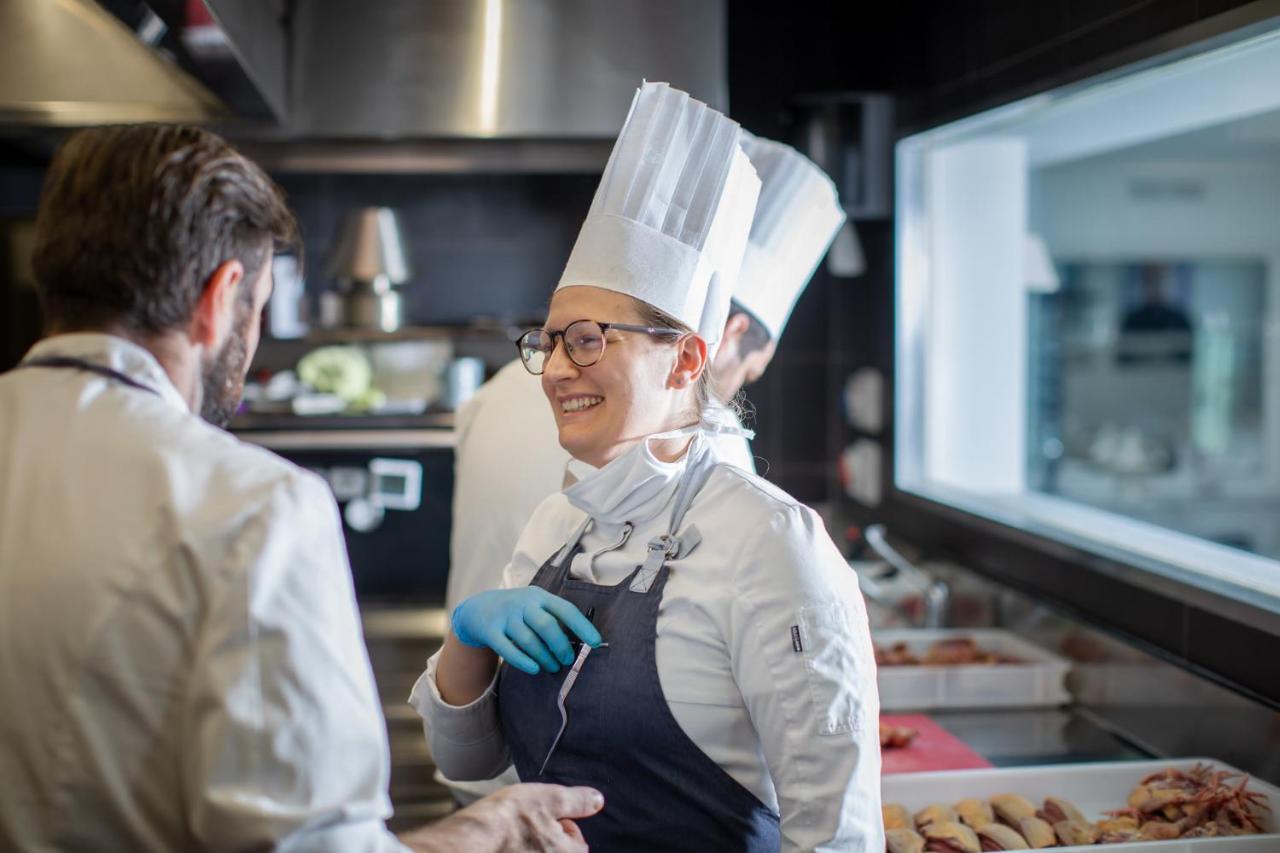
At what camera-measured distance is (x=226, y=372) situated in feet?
3.42

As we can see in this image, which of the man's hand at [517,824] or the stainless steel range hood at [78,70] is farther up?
the stainless steel range hood at [78,70]

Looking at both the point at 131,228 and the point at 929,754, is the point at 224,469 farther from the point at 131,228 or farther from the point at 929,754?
the point at 929,754

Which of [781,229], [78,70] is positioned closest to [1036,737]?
[781,229]

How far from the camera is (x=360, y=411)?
3689 mm

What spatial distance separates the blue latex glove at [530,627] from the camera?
4.26ft

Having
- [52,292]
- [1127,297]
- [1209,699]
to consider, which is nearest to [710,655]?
[52,292]

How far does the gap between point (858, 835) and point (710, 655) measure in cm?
23

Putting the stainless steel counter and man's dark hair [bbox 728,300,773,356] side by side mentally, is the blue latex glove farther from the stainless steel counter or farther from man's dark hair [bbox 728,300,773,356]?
the stainless steel counter

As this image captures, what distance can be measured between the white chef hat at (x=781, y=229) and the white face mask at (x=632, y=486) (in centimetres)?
59

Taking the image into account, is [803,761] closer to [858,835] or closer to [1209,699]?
[858,835]

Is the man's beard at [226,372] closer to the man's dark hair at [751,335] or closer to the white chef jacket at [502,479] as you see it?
the white chef jacket at [502,479]

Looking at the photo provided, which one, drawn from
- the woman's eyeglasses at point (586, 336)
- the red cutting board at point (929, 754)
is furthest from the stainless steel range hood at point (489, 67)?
the woman's eyeglasses at point (586, 336)

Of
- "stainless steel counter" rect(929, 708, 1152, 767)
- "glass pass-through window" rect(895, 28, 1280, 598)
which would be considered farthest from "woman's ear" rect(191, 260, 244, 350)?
"glass pass-through window" rect(895, 28, 1280, 598)

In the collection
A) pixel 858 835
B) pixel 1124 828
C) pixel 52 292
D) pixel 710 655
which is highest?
pixel 52 292
